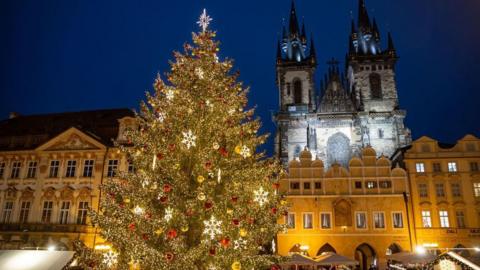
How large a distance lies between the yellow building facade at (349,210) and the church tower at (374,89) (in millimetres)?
13937

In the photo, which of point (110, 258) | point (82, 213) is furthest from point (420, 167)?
point (110, 258)

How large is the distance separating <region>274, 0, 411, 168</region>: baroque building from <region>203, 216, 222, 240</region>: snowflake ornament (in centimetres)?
3386

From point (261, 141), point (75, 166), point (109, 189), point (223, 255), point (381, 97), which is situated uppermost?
point (381, 97)

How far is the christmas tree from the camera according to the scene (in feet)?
28.8

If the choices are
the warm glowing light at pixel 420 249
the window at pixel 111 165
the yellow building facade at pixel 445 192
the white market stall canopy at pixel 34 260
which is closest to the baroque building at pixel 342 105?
the yellow building facade at pixel 445 192

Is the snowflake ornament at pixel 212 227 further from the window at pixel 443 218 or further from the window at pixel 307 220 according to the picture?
the window at pixel 443 218

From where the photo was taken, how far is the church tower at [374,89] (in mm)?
42312

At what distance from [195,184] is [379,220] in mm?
21235

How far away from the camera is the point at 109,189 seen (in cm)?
978

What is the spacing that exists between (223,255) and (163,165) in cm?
261

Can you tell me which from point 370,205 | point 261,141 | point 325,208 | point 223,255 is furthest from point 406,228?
point 223,255

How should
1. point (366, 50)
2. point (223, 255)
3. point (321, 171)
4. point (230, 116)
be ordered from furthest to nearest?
point (366, 50) < point (321, 171) < point (230, 116) < point (223, 255)

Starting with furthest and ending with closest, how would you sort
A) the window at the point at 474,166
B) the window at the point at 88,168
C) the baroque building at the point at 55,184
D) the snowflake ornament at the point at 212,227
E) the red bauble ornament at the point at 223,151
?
the window at the point at 474,166
the window at the point at 88,168
the baroque building at the point at 55,184
the red bauble ornament at the point at 223,151
the snowflake ornament at the point at 212,227

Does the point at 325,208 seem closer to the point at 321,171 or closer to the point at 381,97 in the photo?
the point at 321,171
